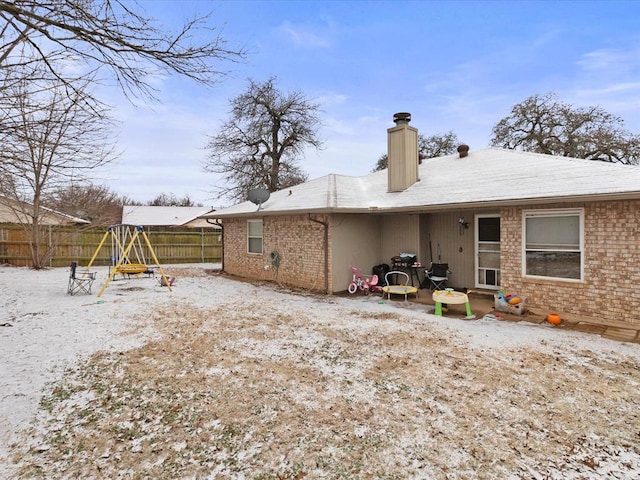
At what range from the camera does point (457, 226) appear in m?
9.10

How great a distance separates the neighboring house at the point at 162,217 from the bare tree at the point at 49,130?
24.4 m

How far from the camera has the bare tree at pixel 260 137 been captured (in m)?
24.5

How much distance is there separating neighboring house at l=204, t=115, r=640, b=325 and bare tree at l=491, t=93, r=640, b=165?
605 inches

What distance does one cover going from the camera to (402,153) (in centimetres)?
1000

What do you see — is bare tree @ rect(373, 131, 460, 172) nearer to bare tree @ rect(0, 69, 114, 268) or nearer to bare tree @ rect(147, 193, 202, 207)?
bare tree @ rect(0, 69, 114, 268)

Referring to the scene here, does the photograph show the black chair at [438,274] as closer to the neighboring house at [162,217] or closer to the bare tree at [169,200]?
the neighboring house at [162,217]

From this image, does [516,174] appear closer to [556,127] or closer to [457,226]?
[457,226]

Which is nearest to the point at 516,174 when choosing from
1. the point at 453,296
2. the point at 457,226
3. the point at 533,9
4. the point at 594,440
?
the point at 457,226

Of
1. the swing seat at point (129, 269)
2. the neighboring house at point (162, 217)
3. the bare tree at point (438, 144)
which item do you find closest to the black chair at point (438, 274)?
the swing seat at point (129, 269)

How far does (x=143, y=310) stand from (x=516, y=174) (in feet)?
28.3

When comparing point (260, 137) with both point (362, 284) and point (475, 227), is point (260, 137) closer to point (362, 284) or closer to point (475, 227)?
point (362, 284)

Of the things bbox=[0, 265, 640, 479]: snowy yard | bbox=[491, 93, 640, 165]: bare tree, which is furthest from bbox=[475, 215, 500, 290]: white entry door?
bbox=[491, 93, 640, 165]: bare tree

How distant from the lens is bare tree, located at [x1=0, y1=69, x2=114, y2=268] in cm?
355

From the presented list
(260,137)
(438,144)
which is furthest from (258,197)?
(438,144)
